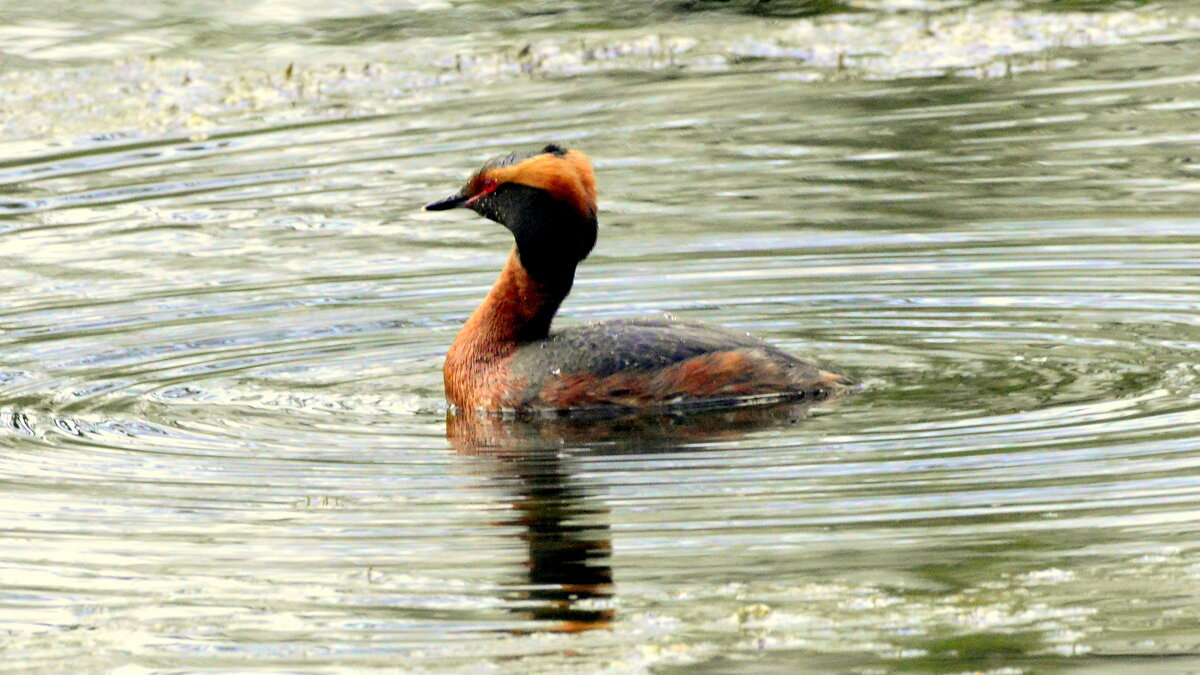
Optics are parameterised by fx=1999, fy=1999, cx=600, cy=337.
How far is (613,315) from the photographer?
11.2 metres

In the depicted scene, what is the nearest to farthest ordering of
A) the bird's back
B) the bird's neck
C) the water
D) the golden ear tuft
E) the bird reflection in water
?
the water → the bird reflection in water → the bird's back → the golden ear tuft → the bird's neck

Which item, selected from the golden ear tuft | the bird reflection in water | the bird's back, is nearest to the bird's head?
the golden ear tuft

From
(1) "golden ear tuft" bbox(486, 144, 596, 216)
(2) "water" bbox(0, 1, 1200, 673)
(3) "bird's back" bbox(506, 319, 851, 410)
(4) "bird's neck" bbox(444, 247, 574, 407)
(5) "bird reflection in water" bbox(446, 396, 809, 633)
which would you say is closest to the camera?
(2) "water" bbox(0, 1, 1200, 673)

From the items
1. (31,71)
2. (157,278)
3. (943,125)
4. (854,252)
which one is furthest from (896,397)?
(31,71)

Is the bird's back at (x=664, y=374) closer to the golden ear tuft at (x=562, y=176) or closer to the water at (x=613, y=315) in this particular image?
the water at (x=613, y=315)

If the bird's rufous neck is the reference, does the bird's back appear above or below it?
below

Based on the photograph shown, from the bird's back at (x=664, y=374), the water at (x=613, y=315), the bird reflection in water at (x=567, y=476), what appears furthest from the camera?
the bird's back at (x=664, y=374)

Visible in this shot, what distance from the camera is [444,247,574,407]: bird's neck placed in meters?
9.60

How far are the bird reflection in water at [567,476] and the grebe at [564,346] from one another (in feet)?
0.42

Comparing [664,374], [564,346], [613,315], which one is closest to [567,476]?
[664,374]

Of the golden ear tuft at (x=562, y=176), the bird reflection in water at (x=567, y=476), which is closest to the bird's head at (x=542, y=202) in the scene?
the golden ear tuft at (x=562, y=176)

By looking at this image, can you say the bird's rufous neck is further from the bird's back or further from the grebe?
the bird's back

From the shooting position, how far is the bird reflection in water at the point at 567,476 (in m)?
6.39

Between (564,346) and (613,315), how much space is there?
1883mm
